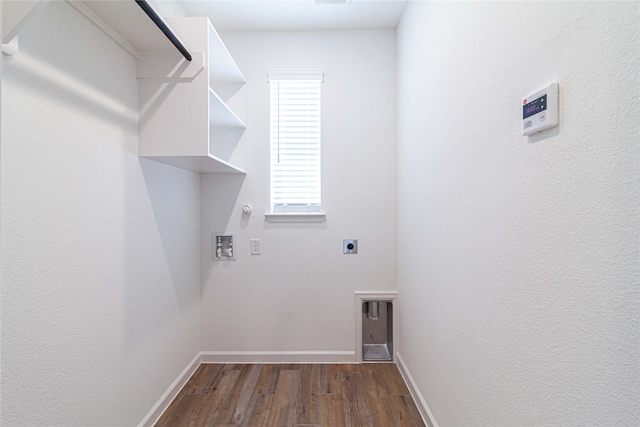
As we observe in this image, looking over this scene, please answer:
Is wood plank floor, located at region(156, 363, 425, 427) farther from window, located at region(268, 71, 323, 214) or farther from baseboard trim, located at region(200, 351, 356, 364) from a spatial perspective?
window, located at region(268, 71, 323, 214)

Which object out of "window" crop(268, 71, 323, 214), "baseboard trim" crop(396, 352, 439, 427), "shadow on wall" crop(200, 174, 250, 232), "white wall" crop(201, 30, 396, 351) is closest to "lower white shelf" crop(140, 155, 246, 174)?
"shadow on wall" crop(200, 174, 250, 232)

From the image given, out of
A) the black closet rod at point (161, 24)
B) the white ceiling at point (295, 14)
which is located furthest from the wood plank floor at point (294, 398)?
the white ceiling at point (295, 14)

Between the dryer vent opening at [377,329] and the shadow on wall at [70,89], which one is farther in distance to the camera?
the dryer vent opening at [377,329]

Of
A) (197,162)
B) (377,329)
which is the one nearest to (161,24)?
(197,162)

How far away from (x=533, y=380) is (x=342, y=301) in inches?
67.1

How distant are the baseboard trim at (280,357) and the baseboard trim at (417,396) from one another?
0.38 metres

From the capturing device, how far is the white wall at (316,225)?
99.7 inches

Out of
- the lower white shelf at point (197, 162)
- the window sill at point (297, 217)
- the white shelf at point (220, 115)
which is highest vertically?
the white shelf at point (220, 115)

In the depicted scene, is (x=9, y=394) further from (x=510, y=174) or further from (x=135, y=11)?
(x=510, y=174)

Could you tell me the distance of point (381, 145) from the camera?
8.36 feet

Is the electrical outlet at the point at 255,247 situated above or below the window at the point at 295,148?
below

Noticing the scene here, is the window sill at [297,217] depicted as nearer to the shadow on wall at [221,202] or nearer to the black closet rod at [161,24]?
the shadow on wall at [221,202]

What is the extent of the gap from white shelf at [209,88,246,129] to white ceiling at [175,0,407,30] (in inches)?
29.1

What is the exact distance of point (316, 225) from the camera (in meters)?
2.55
